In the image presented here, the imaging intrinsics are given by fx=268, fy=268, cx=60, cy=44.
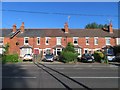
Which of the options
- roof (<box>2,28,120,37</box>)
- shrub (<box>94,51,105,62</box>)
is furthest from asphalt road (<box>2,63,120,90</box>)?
roof (<box>2,28,120,37</box>)

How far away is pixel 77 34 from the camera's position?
201 feet

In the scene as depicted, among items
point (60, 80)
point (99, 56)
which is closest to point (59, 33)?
point (99, 56)

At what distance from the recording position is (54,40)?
60094 mm

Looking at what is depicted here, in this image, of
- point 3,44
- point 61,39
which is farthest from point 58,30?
point 3,44

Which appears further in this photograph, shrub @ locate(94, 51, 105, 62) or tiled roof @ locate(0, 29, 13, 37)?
tiled roof @ locate(0, 29, 13, 37)

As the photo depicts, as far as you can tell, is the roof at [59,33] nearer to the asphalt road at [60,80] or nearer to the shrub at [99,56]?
the shrub at [99,56]

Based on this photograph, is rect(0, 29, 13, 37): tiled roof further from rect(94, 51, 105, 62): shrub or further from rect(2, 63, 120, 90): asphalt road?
rect(2, 63, 120, 90): asphalt road

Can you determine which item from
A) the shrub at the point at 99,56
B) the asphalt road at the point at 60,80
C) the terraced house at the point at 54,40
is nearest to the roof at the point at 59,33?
the terraced house at the point at 54,40

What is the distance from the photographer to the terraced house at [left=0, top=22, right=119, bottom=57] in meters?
59.5

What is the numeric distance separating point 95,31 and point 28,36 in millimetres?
15799

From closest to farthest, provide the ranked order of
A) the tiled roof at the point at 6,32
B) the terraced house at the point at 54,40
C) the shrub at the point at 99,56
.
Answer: the shrub at the point at 99,56, the terraced house at the point at 54,40, the tiled roof at the point at 6,32

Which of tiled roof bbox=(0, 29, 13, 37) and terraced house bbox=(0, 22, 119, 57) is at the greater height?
tiled roof bbox=(0, 29, 13, 37)

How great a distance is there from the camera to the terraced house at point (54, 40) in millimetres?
59469

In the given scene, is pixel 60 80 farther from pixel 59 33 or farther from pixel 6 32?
pixel 6 32
